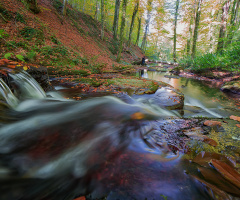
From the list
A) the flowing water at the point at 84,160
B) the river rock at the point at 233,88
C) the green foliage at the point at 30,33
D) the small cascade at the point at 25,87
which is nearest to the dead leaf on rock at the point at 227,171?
the flowing water at the point at 84,160

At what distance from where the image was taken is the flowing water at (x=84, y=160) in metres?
1.11

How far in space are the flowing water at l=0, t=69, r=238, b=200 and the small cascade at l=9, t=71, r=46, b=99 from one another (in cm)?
56

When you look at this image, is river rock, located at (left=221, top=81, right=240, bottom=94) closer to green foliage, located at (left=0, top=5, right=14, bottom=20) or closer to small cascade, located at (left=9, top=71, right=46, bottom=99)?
small cascade, located at (left=9, top=71, right=46, bottom=99)

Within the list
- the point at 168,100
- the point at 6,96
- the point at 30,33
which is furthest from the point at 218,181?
the point at 30,33

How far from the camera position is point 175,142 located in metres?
1.74

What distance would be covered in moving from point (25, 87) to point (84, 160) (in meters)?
3.09

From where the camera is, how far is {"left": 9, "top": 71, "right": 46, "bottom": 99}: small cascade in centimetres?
330

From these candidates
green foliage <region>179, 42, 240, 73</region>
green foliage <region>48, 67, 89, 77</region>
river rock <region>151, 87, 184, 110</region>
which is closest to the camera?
river rock <region>151, 87, 184, 110</region>

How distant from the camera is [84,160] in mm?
1539

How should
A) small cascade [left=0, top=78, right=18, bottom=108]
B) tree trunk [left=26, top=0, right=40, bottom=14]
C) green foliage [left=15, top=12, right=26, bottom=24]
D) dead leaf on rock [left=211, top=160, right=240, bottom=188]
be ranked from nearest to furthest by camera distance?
dead leaf on rock [left=211, top=160, right=240, bottom=188] → small cascade [left=0, top=78, right=18, bottom=108] → green foliage [left=15, top=12, right=26, bottom=24] → tree trunk [left=26, top=0, right=40, bottom=14]

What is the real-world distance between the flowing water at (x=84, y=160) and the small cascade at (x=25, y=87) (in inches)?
22.2

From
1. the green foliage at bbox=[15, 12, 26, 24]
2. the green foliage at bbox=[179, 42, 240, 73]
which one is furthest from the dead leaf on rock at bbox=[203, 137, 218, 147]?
the green foliage at bbox=[179, 42, 240, 73]

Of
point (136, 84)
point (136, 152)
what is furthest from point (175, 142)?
point (136, 84)

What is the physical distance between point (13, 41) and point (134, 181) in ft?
27.0
